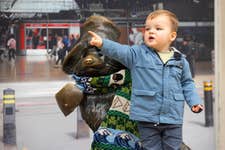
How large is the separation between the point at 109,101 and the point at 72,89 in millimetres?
166

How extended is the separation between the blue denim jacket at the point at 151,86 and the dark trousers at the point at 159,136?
0.10 feet

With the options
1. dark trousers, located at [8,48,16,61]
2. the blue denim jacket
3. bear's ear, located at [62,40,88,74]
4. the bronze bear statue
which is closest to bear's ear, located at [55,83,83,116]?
the bronze bear statue

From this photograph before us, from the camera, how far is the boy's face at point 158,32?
1.81m

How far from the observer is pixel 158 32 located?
181 centimetres

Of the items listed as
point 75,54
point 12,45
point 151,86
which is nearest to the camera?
point 151,86

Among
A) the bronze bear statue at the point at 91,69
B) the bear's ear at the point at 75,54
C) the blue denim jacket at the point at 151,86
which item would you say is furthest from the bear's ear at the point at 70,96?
the blue denim jacket at the point at 151,86

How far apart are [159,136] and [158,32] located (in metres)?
0.40

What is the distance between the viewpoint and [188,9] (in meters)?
7.03

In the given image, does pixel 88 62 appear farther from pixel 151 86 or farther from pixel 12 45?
pixel 12 45

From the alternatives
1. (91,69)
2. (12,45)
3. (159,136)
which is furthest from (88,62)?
(12,45)

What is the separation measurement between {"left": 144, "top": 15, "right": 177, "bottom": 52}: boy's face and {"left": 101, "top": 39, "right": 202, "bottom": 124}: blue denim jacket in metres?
0.04

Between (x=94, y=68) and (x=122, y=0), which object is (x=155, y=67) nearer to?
(x=94, y=68)

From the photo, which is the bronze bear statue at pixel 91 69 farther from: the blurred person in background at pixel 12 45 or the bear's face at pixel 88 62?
the blurred person in background at pixel 12 45

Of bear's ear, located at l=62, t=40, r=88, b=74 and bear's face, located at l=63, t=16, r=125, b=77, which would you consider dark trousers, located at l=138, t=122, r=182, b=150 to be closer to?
bear's face, located at l=63, t=16, r=125, b=77
